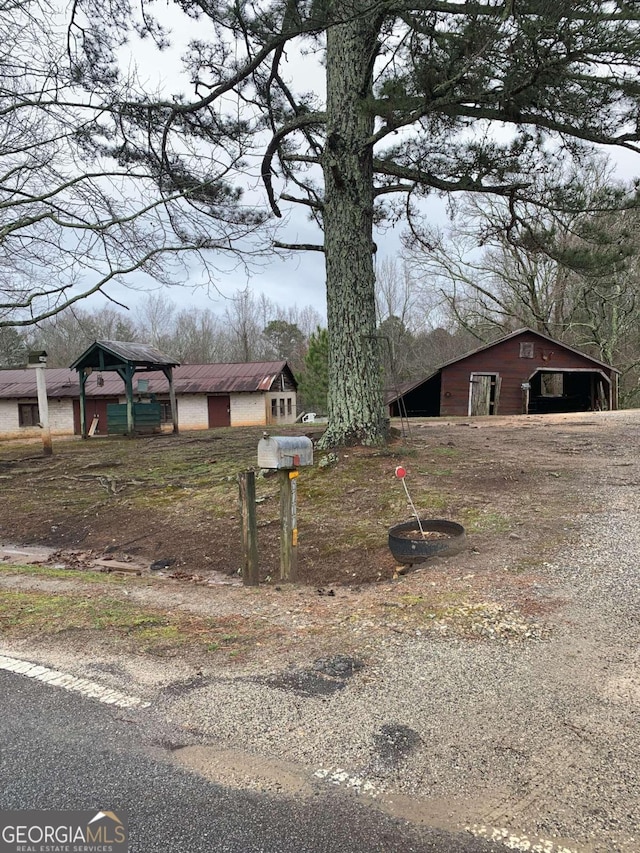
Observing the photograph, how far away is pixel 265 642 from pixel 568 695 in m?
1.55

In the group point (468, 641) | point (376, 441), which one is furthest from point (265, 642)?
point (376, 441)

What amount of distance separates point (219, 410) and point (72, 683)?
2740cm

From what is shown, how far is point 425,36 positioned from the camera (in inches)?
267

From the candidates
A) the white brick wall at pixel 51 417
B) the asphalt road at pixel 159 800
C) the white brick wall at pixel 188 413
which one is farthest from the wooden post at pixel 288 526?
the white brick wall at pixel 51 417

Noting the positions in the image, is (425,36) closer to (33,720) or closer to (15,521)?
(33,720)

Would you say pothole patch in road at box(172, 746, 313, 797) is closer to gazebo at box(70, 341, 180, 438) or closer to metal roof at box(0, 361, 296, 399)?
gazebo at box(70, 341, 180, 438)

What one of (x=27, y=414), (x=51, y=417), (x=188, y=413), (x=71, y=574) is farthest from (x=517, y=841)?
(x=27, y=414)

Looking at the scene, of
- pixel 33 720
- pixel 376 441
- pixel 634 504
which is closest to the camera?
pixel 33 720

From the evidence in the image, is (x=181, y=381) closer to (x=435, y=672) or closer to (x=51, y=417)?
(x=51, y=417)

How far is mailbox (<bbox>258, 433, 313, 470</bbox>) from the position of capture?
4.28 m

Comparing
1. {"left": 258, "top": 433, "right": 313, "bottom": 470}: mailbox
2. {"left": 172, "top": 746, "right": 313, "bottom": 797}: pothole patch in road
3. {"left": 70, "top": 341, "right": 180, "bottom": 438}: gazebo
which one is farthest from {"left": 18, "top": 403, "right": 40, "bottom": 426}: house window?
{"left": 172, "top": 746, "right": 313, "bottom": 797}: pothole patch in road

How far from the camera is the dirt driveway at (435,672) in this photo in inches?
70.9

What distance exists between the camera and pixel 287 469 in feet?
14.5

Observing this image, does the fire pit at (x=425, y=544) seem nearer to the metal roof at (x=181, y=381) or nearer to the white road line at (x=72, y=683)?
the white road line at (x=72, y=683)
